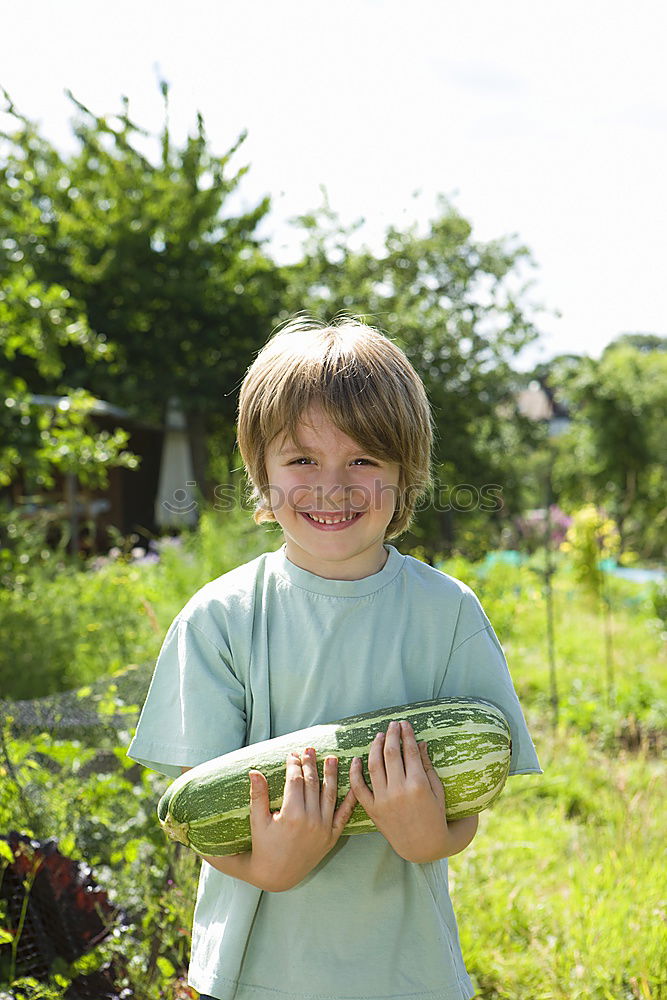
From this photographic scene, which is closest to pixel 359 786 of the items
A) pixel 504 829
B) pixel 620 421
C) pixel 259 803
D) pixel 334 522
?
pixel 259 803

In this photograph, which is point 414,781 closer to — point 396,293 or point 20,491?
point 396,293

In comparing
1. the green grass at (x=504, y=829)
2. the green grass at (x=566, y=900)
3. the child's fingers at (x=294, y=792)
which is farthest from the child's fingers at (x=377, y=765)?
the green grass at (x=566, y=900)

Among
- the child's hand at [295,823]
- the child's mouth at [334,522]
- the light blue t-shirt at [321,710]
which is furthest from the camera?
the child's mouth at [334,522]

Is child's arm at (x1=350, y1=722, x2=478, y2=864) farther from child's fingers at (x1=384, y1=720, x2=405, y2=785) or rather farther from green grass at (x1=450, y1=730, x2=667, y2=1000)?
green grass at (x1=450, y1=730, x2=667, y2=1000)

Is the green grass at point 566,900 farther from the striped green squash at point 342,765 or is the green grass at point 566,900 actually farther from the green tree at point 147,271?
the green tree at point 147,271

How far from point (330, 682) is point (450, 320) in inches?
467

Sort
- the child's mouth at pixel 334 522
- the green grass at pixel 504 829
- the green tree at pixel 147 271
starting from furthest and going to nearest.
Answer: the green tree at pixel 147 271 → the green grass at pixel 504 829 → the child's mouth at pixel 334 522

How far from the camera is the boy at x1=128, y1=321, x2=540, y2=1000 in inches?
57.7

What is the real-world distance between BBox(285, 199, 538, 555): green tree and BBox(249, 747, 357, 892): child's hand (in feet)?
29.1

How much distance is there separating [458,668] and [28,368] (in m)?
16.1

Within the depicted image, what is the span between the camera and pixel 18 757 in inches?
103

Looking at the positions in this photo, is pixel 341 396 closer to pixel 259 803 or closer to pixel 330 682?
pixel 330 682

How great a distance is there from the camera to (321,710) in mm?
1588

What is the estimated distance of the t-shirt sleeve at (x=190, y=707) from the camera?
153 centimetres
